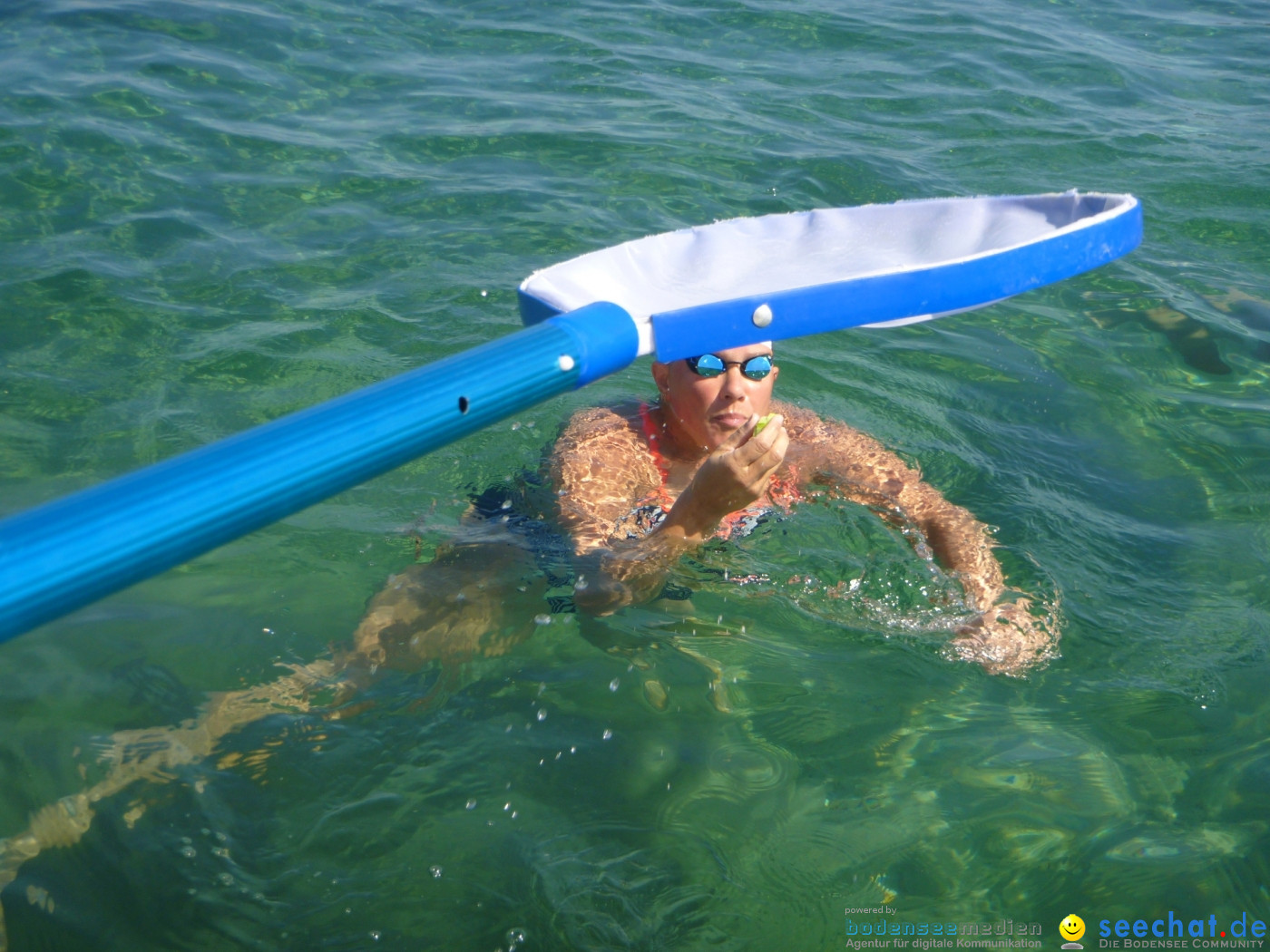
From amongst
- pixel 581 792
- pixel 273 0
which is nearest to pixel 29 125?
pixel 273 0

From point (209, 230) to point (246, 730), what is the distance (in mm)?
3442

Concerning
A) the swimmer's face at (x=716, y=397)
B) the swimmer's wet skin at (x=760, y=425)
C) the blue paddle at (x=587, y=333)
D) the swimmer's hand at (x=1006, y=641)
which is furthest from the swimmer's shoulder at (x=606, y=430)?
the swimmer's hand at (x=1006, y=641)

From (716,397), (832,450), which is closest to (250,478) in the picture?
(716,397)

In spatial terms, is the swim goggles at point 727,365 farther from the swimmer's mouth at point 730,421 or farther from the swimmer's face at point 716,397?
the swimmer's mouth at point 730,421

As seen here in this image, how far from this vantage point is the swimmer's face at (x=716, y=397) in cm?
338

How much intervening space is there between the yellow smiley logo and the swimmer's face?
5.18ft

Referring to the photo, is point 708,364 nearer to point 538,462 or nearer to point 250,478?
point 538,462

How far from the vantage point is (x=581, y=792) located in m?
2.80

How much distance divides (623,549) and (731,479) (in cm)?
68

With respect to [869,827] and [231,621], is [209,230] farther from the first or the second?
[869,827]

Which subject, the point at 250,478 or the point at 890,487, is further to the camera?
the point at 890,487

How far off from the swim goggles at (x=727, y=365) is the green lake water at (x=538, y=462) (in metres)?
0.63

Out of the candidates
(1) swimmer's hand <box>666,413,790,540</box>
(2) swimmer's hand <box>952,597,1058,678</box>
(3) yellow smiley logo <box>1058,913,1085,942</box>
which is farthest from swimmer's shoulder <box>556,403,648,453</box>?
(3) yellow smiley logo <box>1058,913,1085,942</box>

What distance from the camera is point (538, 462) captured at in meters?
4.09
